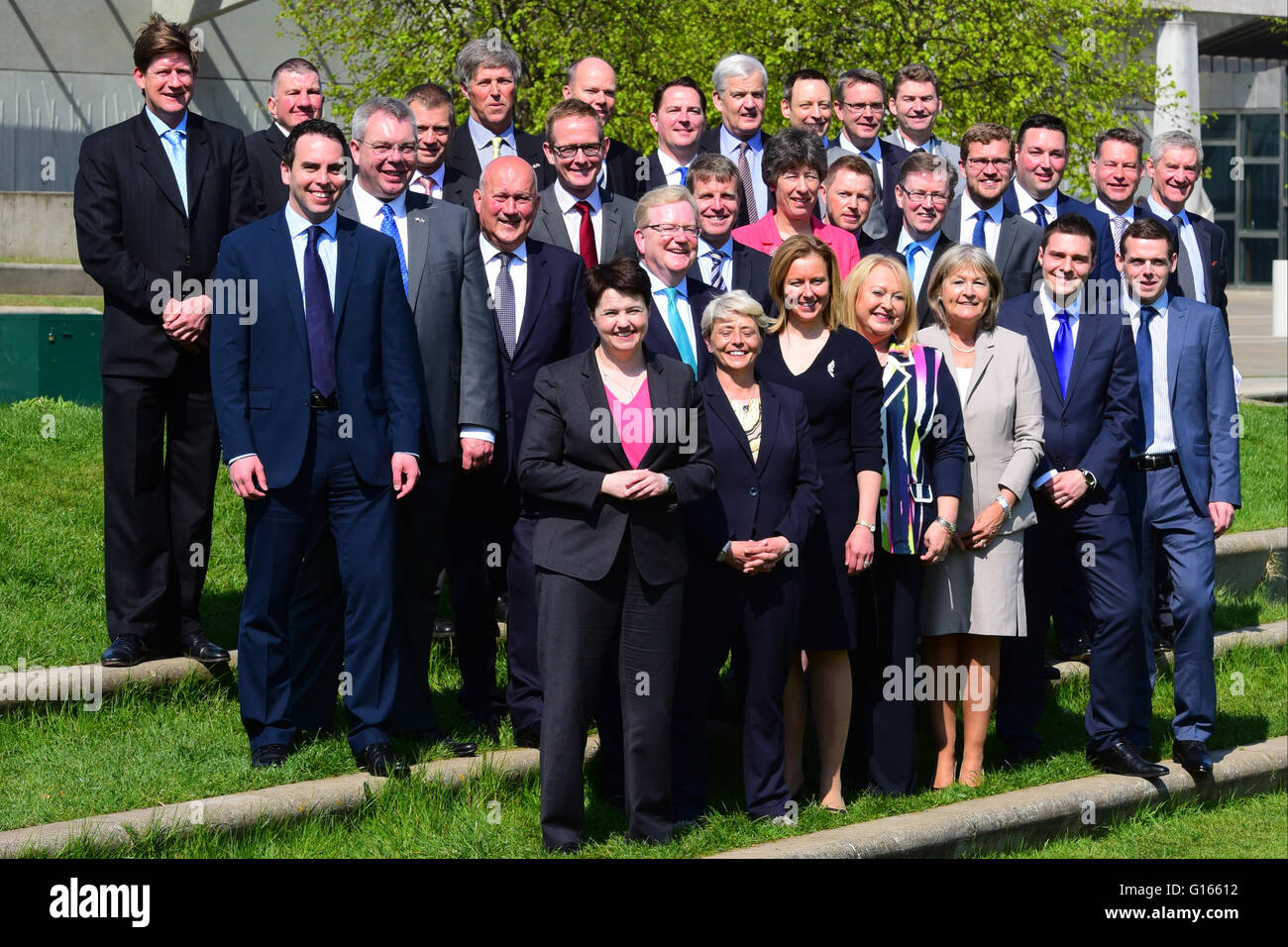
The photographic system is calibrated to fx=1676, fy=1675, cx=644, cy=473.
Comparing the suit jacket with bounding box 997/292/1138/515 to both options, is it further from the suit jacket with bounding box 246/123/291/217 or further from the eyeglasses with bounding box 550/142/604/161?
the suit jacket with bounding box 246/123/291/217

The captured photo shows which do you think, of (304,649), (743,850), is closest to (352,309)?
(304,649)

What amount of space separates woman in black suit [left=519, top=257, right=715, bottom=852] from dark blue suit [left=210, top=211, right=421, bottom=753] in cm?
84

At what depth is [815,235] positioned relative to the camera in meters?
8.09

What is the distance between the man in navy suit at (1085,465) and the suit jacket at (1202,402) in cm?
33

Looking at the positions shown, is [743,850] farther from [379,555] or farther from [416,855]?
[379,555]

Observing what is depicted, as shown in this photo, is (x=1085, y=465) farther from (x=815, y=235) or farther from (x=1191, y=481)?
(x=815, y=235)

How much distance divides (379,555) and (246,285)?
1.23 meters

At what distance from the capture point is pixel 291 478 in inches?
267

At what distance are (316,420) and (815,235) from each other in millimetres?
2667

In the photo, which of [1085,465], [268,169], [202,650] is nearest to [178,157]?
[268,169]

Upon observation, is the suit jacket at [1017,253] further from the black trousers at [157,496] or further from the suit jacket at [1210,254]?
the black trousers at [157,496]

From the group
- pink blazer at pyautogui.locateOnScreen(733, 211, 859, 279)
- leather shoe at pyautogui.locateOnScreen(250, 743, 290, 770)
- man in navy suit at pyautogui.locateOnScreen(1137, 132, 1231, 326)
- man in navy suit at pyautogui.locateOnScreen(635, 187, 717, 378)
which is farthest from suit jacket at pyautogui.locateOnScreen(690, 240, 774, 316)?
leather shoe at pyautogui.locateOnScreen(250, 743, 290, 770)

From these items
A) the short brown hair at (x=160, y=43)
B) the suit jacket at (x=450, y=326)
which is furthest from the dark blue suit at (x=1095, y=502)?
the short brown hair at (x=160, y=43)

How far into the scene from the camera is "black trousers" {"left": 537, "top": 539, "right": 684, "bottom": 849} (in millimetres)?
6375
